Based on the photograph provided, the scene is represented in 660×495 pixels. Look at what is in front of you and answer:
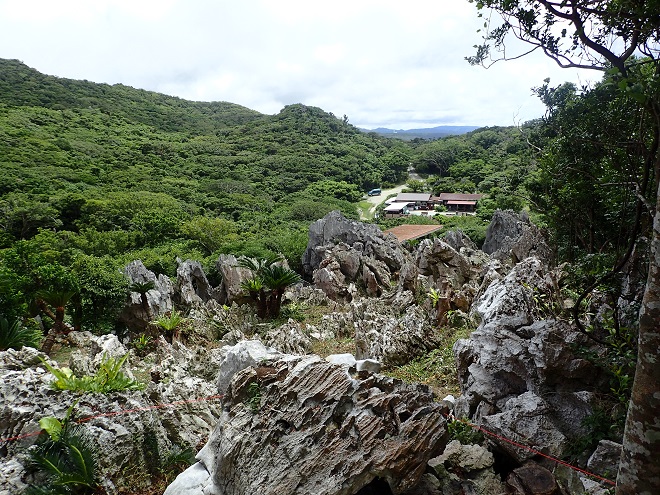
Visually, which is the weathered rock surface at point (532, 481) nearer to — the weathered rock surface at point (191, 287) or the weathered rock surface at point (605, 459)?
the weathered rock surface at point (605, 459)

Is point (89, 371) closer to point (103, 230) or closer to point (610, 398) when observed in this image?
point (610, 398)

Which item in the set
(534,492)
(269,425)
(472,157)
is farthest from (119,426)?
(472,157)

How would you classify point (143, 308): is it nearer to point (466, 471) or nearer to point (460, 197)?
point (466, 471)

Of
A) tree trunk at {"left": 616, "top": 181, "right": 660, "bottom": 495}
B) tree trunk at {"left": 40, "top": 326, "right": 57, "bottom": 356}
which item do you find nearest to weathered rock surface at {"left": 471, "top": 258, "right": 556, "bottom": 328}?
tree trunk at {"left": 616, "top": 181, "right": 660, "bottom": 495}

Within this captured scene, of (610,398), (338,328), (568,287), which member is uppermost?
(568,287)

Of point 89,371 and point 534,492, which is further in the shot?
point 89,371

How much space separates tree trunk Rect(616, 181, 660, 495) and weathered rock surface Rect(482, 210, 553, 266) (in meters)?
12.2

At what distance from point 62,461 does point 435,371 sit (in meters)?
6.70

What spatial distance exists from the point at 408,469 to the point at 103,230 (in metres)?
38.3

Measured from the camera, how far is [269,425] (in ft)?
15.0

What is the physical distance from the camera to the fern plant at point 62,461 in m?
4.81

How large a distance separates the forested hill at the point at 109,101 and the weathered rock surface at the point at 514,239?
77.1 metres

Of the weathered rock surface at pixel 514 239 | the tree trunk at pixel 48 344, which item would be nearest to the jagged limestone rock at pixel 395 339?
the weathered rock surface at pixel 514 239

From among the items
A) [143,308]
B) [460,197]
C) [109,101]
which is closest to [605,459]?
[143,308]
